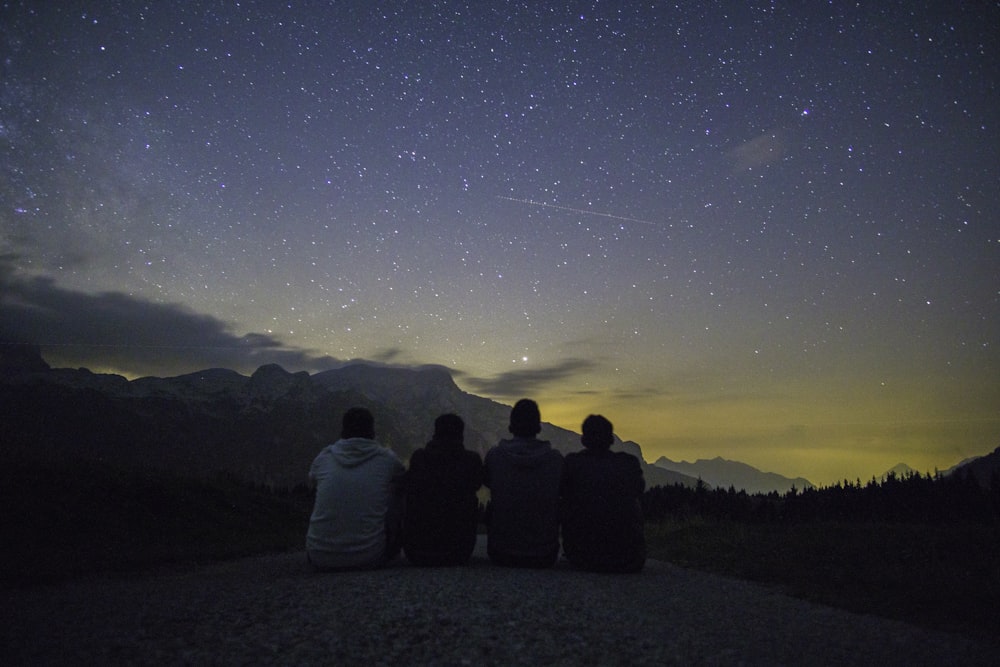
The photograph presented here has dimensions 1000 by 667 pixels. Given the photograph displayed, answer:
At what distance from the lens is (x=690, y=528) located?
14.1m

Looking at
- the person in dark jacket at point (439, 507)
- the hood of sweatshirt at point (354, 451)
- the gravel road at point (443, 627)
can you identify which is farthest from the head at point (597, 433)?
the hood of sweatshirt at point (354, 451)

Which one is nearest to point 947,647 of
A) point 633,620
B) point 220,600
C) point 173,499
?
point 633,620

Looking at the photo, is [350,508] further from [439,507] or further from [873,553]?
[873,553]

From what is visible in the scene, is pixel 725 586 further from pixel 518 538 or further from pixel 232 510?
pixel 232 510

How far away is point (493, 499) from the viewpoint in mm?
6844

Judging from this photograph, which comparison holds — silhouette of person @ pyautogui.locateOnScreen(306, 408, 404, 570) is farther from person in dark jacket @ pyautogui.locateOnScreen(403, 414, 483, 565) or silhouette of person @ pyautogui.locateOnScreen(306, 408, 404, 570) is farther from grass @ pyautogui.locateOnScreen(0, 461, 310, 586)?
grass @ pyautogui.locateOnScreen(0, 461, 310, 586)

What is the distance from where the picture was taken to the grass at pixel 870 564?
18.7 ft

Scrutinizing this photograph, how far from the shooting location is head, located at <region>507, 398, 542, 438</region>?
22.6ft

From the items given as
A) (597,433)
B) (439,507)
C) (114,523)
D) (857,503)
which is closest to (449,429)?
(439,507)

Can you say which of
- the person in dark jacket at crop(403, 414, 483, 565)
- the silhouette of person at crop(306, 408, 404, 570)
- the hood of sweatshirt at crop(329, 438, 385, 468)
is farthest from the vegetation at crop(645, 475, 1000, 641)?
the hood of sweatshirt at crop(329, 438, 385, 468)

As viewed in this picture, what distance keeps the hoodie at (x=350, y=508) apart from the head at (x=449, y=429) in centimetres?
77

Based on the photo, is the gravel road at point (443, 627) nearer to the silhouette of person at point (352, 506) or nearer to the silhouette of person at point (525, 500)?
the silhouette of person at point (352, 506)

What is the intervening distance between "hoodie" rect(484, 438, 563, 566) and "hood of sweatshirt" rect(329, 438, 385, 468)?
1.43m

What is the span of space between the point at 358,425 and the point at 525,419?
6.74 ft
